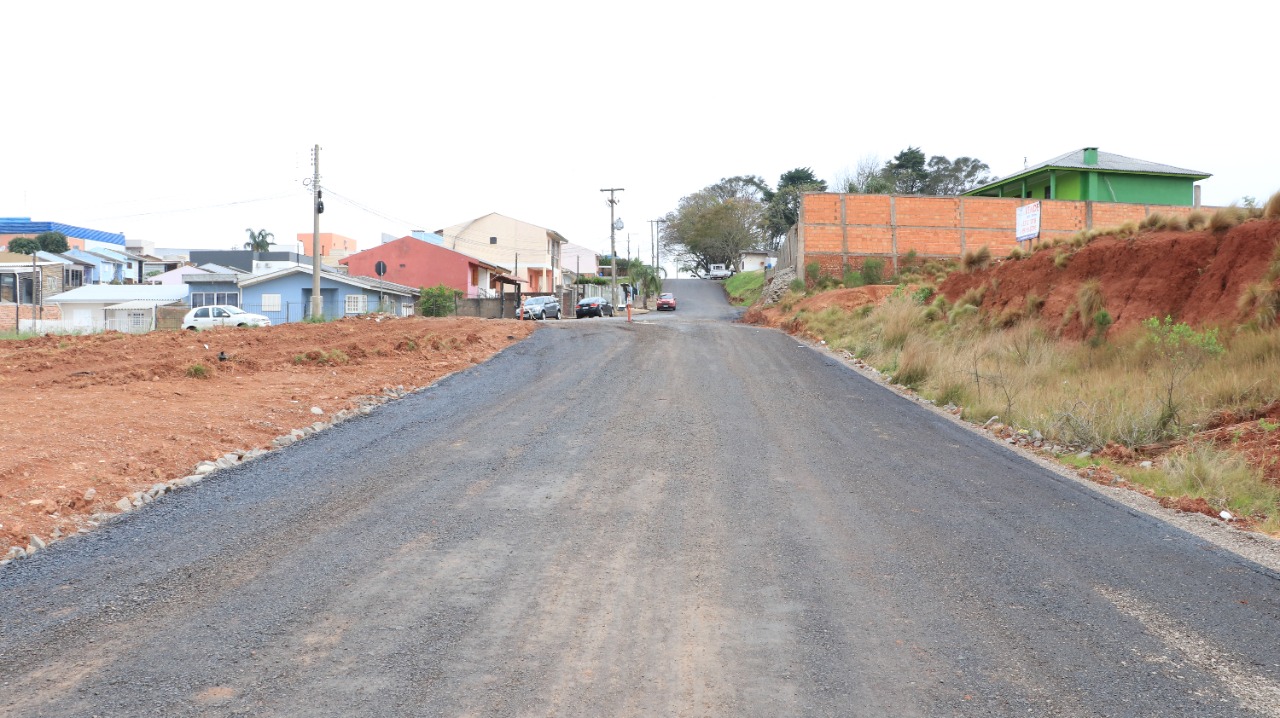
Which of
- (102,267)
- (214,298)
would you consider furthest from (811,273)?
(102,267)

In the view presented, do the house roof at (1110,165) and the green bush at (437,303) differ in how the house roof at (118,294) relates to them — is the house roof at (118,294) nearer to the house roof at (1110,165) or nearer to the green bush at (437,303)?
the green bush at (437,303)

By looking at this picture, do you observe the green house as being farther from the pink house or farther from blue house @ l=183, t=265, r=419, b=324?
the pink house

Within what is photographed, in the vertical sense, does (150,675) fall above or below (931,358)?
below

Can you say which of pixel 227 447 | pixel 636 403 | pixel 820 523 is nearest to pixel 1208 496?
pixel 820 523

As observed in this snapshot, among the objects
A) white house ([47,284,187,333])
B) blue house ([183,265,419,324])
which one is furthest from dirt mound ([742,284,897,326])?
white house ([47,284,187,333])

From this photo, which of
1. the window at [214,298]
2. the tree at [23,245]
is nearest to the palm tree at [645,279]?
the window at [214,298]

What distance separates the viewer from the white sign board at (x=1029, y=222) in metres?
23.9

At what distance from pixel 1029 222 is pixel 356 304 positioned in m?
36.7

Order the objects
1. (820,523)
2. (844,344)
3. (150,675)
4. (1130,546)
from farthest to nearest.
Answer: (844,344) → (820,523) → (1130,546) → (150,675)

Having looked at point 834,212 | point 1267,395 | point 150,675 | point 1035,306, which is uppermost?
point 834,212

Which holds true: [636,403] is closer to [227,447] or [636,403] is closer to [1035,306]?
[227,447]

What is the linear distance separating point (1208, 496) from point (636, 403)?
25.9 feet

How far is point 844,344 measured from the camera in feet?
79.7

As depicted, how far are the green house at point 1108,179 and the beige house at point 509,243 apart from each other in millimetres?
46171
